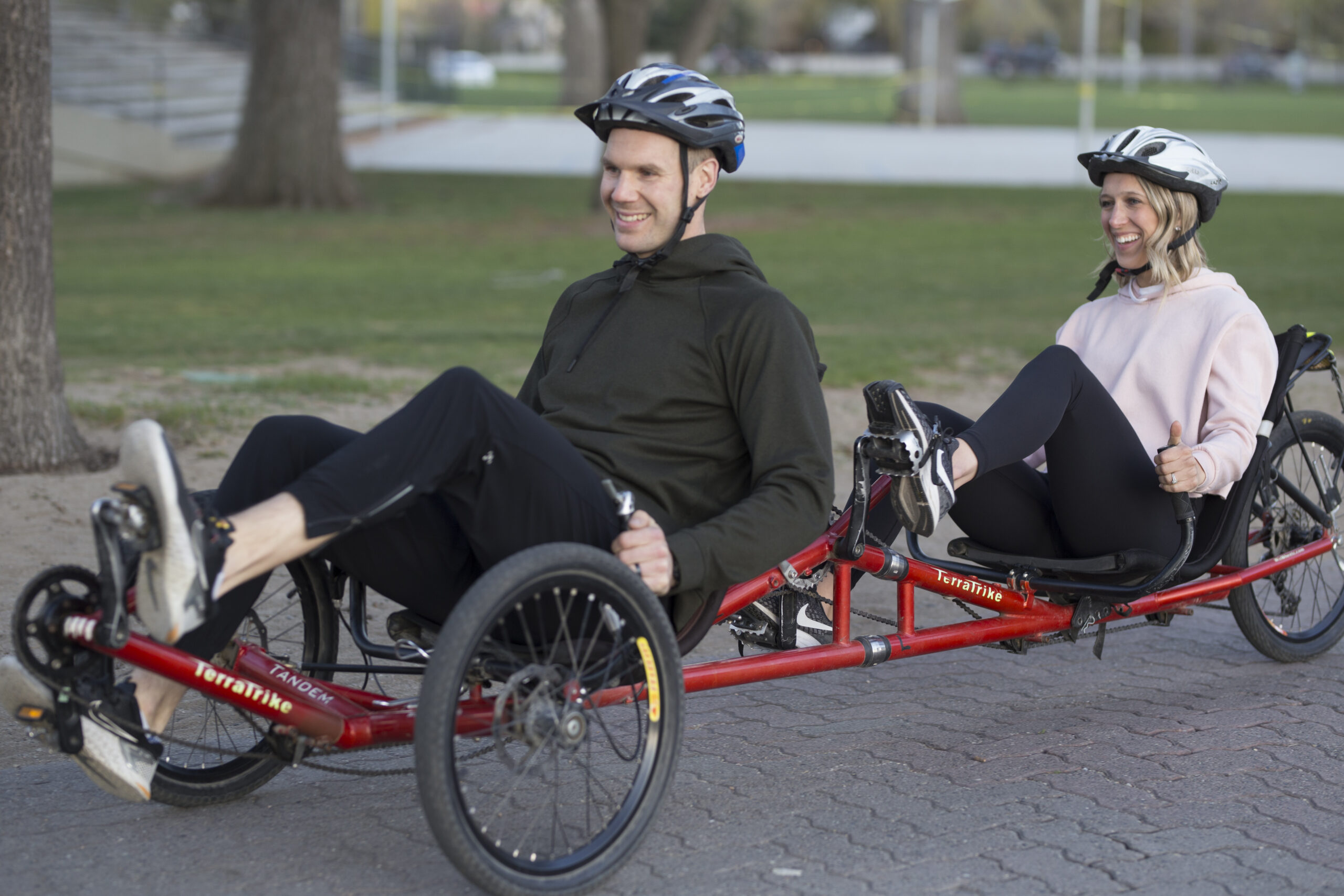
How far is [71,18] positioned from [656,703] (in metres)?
33.8

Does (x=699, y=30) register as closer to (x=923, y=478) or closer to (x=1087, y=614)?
(x=1087, y=614)

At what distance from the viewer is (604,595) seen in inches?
122

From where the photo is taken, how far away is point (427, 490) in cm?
308

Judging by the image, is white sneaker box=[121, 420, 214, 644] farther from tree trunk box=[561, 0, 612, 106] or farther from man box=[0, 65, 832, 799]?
tree trunk box=[561, 0, 612, 106]

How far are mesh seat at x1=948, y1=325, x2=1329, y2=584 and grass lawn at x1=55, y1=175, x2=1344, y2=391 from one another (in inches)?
193

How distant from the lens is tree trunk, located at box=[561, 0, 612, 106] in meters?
41.7

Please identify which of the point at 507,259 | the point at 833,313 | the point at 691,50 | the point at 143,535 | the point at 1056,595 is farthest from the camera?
the point at 691,50

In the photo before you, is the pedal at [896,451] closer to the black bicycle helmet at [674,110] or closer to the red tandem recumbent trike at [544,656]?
the red tandem recumbent trike at [544,656]

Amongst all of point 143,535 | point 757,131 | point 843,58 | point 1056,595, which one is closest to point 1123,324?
point 1056,595

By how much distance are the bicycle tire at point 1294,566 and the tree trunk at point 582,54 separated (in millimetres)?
37144

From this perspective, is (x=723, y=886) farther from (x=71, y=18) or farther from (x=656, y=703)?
(x=71, y=18)

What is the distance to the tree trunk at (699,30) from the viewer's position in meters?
19.7

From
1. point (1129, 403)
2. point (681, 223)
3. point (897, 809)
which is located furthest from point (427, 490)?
point (1129, 403)

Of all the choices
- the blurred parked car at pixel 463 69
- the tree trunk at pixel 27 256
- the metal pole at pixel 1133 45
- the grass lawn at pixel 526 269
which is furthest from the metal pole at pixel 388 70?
the metal pole at pixel 1133 45
